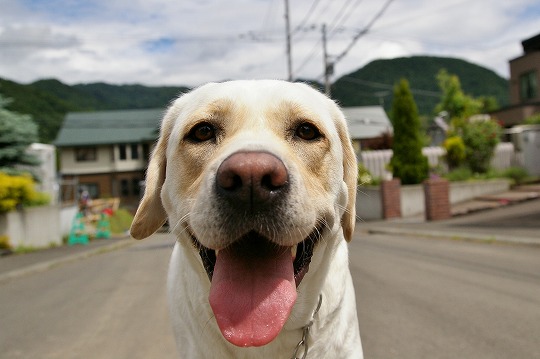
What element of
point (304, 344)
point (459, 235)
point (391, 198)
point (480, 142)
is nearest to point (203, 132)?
point (304, 344)

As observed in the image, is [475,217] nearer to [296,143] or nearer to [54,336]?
[54,336]

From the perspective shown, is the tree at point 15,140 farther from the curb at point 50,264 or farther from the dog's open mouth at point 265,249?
the dog's open mouth at point 265,249

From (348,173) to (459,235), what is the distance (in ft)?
31.8

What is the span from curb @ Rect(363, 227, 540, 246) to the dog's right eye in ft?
28.6

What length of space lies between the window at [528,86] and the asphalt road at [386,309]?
2679 cm

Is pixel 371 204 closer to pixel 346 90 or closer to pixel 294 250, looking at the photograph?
pixel 294 250

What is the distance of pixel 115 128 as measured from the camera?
56.6 metres

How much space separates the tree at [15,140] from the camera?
20.7m

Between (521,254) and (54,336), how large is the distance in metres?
7.44

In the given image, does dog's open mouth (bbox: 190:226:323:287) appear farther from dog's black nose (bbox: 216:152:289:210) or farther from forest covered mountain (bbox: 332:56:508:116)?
forest covered mountain (bbox: 332:56:508:116)

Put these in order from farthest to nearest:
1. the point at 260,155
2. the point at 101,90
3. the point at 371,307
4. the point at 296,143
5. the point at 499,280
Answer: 1. the point at 101,90
2. the point at 499,280
3. the point at 371,307
4. the point at 296,143
5. the point at 260,155

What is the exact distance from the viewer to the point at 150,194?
115 inches

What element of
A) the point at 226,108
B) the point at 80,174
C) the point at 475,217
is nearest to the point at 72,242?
the point at 475,217

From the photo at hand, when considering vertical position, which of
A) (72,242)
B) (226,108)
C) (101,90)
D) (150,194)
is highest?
(101,90)
